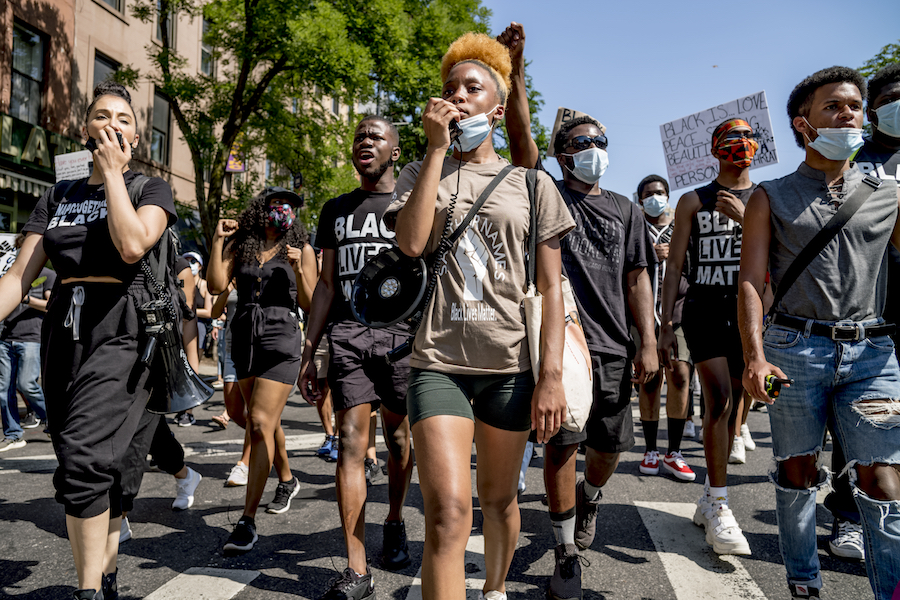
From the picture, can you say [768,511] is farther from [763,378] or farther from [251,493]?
[251,493]

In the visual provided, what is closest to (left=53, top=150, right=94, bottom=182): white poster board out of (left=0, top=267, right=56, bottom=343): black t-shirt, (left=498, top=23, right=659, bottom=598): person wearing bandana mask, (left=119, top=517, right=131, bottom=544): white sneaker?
(left=119, top=517, right=131, bottom=544): white sneaker

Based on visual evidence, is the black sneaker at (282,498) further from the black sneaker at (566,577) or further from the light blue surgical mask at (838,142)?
the light blue surgical mask at (838,142)

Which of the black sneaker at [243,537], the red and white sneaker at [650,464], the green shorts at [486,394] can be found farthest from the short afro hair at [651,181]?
the black sneaker at [243,537]

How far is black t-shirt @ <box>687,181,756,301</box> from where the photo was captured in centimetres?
436

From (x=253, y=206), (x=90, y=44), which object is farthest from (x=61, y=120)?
(x=253, y=206)

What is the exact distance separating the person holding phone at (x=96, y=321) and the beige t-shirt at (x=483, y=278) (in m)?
1.15

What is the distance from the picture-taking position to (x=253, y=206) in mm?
4797

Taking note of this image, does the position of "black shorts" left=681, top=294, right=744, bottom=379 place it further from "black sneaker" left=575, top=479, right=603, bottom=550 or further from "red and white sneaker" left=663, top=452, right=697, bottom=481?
"red and white sneaker" left=663, top=452, right=697, bottom=481

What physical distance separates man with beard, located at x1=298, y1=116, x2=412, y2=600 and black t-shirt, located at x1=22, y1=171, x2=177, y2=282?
106cm

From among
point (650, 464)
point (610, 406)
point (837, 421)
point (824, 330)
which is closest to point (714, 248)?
point (610, 406)

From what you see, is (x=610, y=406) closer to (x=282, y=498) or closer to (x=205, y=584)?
(x=205, y=584)

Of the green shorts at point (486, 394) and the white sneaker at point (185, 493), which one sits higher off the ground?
the green shorts at point (486, 394)

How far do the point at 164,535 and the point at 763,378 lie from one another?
3480 mm

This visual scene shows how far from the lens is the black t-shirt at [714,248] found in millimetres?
4355
